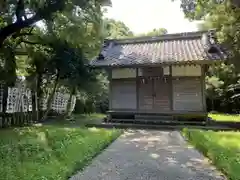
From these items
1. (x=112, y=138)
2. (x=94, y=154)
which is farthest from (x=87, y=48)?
(x=94, y=154)

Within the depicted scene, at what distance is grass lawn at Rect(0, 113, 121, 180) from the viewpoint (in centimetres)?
508

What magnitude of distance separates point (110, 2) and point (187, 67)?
16.3 feet

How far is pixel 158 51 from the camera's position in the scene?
16.3 meters

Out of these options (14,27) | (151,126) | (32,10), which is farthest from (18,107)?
(151,126)

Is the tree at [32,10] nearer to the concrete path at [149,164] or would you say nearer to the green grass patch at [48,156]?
the green grass patch at [48,156]

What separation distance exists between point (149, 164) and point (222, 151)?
1.96 metres

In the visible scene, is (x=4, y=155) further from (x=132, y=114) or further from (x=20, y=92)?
(x=132, y=114)

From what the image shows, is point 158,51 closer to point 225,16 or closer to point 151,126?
point 225,16

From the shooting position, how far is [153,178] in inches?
205

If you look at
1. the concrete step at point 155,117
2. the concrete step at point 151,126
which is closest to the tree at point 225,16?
the concrete step at point 151,126

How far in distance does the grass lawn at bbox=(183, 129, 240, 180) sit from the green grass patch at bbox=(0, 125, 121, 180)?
2712 mm

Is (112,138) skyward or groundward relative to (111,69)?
groundward

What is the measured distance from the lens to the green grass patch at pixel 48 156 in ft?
16.7

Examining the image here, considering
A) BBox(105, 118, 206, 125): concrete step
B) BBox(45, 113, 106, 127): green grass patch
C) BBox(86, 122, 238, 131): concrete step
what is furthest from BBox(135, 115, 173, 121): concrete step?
BBox(45, 113, 106, 127): green grass patch
